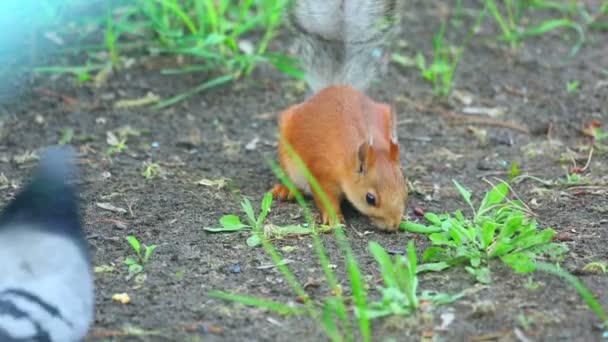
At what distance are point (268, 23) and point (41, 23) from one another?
4.65 feet

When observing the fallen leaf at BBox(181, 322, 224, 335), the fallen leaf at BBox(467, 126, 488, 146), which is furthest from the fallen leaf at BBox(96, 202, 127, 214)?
the fallen leaf at BBox(467, 126, 488, 146)

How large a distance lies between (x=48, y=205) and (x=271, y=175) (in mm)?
1756

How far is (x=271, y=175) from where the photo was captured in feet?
14.9

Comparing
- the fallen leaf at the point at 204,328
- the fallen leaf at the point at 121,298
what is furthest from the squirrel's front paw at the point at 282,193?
the fallen leaf at the point at 204,328

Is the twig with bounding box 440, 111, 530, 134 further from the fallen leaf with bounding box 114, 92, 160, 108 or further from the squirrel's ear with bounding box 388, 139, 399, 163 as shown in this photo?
the fallen leaf with bounding box 114, 92, 160, 108

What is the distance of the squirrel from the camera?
3.86 m

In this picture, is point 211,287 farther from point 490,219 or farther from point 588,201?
point 588,201

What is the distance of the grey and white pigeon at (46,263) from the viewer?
105 inches

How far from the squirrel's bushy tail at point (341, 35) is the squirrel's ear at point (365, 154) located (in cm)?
88

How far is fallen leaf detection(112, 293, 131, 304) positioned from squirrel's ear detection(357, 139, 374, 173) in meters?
1.16

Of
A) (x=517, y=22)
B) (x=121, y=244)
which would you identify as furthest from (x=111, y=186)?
(x=517, y=22)

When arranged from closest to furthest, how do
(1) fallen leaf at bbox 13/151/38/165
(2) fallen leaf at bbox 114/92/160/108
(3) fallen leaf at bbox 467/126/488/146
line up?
(1) fallen leaf at bbox 13/151/38/165, (3) fallen leaf at bbox 467/126/488/146, (2) fallen leaf at bbox 114/92/160/108

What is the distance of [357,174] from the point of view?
392cm

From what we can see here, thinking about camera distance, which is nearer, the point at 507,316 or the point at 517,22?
the point at 507,316
